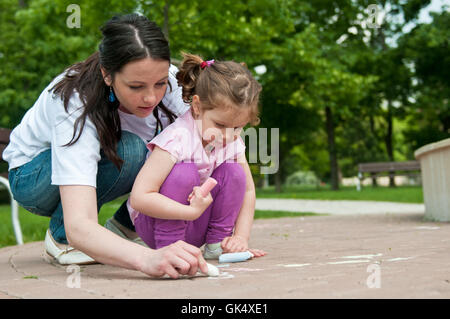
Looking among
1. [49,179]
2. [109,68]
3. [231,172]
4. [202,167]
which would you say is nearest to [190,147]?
[202,167]

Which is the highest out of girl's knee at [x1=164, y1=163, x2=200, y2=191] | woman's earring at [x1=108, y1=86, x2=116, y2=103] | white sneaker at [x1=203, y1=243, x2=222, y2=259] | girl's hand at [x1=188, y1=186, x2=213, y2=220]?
woman's earring at [x1=108, y1=86, x2=116, y2=103]

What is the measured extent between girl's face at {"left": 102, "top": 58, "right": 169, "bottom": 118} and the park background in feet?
21.8

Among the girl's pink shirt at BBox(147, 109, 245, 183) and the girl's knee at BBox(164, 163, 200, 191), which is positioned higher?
the girl's pink shirt at BBox(147, 109, 245, 183)

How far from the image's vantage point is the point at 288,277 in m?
2.22

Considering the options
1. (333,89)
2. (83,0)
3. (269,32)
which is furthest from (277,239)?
(333,89)

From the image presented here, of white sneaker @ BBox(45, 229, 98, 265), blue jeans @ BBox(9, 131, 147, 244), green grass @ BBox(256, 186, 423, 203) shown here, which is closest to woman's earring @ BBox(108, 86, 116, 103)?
blue jeans @ BBox(9, 131, 147, 244)

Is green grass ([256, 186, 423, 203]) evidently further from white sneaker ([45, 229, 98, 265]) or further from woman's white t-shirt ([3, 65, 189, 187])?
white sneaker ([45, 229, 98, 265])

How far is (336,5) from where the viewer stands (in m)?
20.2

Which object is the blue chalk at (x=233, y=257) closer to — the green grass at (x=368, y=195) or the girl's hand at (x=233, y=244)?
the girl's hand at (x=233, y=244)

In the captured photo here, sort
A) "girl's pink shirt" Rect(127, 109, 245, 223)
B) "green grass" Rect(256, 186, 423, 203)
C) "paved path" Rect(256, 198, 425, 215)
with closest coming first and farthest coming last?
1. "girl's pink shirt" Rect(127, 109, 245, 223)
2. "paved path" Rect(256, 198, 425, 215)
3. "green grass" Rect(256, 186, 423, 203)

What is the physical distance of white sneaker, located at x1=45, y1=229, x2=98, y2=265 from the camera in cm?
288

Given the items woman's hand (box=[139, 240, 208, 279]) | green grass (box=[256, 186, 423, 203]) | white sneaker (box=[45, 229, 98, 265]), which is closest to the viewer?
woman's hand (box=[139, 240, 208, 279])

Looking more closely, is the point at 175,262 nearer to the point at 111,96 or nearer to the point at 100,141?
the point at 100,141

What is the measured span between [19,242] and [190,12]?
6.89 m
